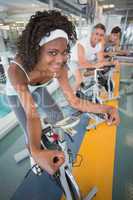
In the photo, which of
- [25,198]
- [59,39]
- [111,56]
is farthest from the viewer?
[111,56]

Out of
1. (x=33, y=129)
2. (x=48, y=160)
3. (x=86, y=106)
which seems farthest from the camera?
(x=86, y=106)

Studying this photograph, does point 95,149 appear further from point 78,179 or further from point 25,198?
point 25,198

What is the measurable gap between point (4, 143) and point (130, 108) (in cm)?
227

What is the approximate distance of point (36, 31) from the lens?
1.13 meters

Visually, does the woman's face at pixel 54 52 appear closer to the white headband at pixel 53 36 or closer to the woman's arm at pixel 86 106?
the white headband at pixel 53 36

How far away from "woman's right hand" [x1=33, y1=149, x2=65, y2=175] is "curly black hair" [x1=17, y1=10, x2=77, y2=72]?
0.63 meters

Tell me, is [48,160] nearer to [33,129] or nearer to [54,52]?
[33,129]

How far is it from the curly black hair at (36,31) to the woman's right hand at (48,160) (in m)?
0.63

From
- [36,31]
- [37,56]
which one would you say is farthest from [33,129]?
[36,31]

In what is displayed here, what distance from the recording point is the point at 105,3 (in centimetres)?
832

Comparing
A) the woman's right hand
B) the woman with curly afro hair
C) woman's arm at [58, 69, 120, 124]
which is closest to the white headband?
the woman with curly afro hair

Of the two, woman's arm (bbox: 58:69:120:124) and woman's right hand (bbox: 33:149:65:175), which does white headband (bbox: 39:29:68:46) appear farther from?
woman's right hand (bbox: 33:149:65:175)

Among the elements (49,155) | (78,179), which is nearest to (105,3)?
(78,179)

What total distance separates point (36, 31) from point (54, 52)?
0.16 metres
